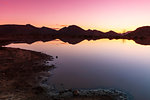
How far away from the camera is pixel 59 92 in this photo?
12273mm

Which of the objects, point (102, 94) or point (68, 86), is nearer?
point (102, 94)

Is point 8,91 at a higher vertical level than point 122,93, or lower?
higher

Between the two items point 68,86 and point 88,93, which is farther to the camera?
point 68,86

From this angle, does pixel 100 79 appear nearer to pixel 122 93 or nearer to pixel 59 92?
pixel 122 93

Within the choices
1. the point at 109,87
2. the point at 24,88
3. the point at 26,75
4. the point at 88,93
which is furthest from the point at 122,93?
the point at 26,75

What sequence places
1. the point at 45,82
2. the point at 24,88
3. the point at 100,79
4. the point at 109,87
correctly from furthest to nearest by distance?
the point at 100,79 < the point at 45,82 < the point at 109,87 < the point at 24,88

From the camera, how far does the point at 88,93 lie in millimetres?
12125

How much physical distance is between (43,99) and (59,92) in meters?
1.81

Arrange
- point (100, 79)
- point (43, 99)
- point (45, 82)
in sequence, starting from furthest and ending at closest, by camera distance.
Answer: point (100, 79) → point (45, 82) → point (43, 99)

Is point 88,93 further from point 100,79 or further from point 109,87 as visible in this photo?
point 100,79

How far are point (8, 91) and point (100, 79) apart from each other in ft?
34.6

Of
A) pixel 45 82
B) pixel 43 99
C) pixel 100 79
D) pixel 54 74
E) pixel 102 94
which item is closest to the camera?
pixel 43 99

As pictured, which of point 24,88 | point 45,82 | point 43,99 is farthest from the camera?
point 45,82

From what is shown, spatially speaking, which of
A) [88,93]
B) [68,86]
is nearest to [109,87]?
[88,93]
